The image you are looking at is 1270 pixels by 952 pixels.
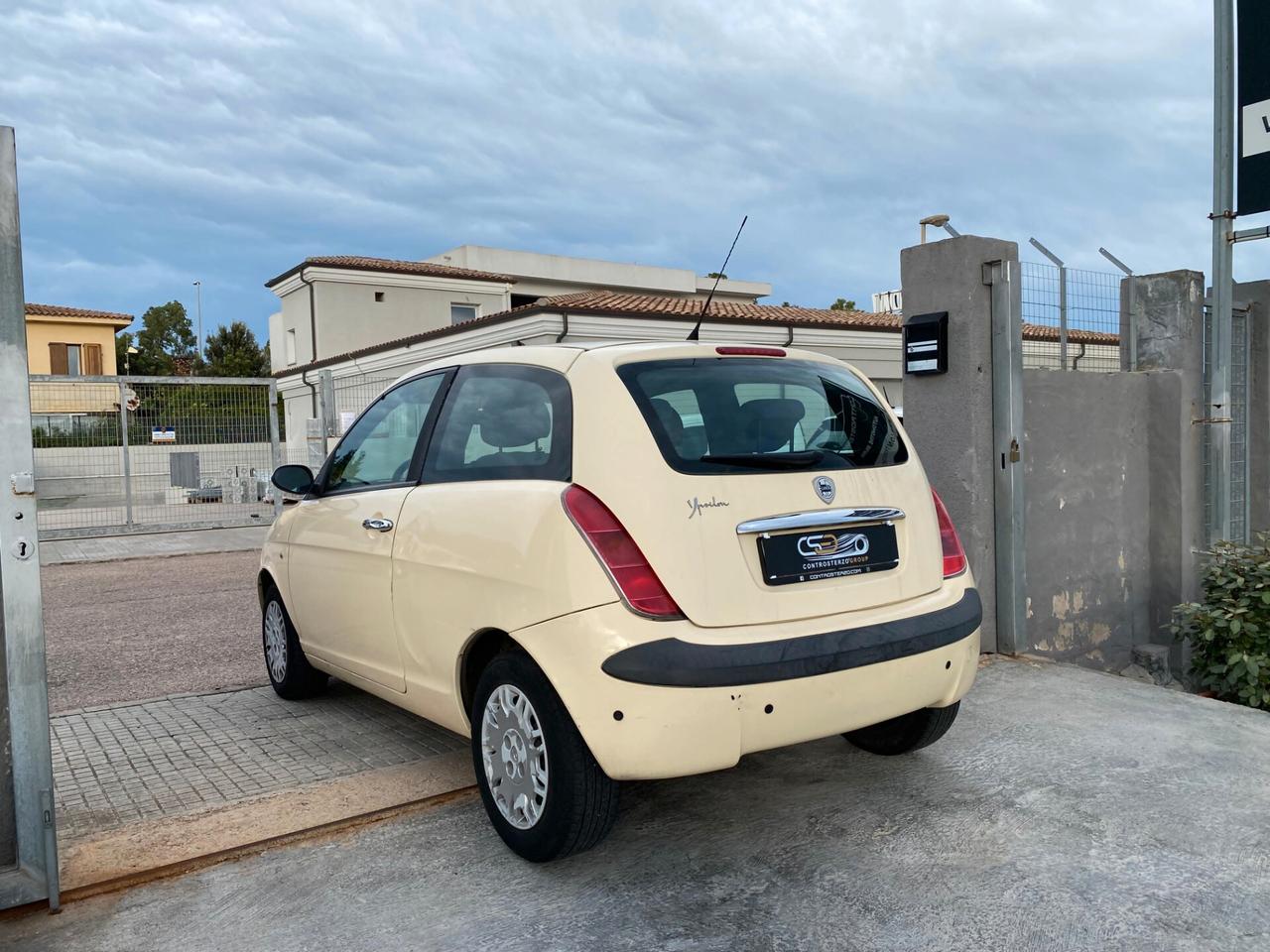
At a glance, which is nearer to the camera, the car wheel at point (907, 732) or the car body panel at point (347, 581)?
the car wheel at point (907, 732)

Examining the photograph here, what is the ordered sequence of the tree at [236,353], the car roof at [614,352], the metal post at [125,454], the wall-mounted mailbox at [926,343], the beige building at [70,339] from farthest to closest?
the tree at [236,353]
the beige building at [70,339]
the metal post at [125,454]
the wall-mounted mailbox at [926,343]
the car roof at [614,352]

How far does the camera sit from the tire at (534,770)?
2.98m

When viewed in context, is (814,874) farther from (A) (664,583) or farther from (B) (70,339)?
(B) (70,339)

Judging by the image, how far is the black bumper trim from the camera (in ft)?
9.27

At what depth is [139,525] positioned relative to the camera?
587 inches

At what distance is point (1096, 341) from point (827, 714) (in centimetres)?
526

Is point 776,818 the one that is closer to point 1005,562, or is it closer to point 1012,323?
point 1005,562

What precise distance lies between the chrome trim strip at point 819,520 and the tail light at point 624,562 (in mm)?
319

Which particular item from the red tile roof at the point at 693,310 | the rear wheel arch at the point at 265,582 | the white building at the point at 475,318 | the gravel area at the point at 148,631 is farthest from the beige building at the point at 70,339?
the rear wheel arch at the point at 265,582

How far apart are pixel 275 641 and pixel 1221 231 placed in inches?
282

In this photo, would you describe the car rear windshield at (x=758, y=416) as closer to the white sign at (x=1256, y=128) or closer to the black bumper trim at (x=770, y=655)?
the black bumper trim at (x=770, y=655)

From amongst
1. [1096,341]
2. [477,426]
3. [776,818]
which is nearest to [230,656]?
[477,426]

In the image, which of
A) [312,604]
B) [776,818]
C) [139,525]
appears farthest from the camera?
[139,525]

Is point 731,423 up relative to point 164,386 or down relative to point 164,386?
down
